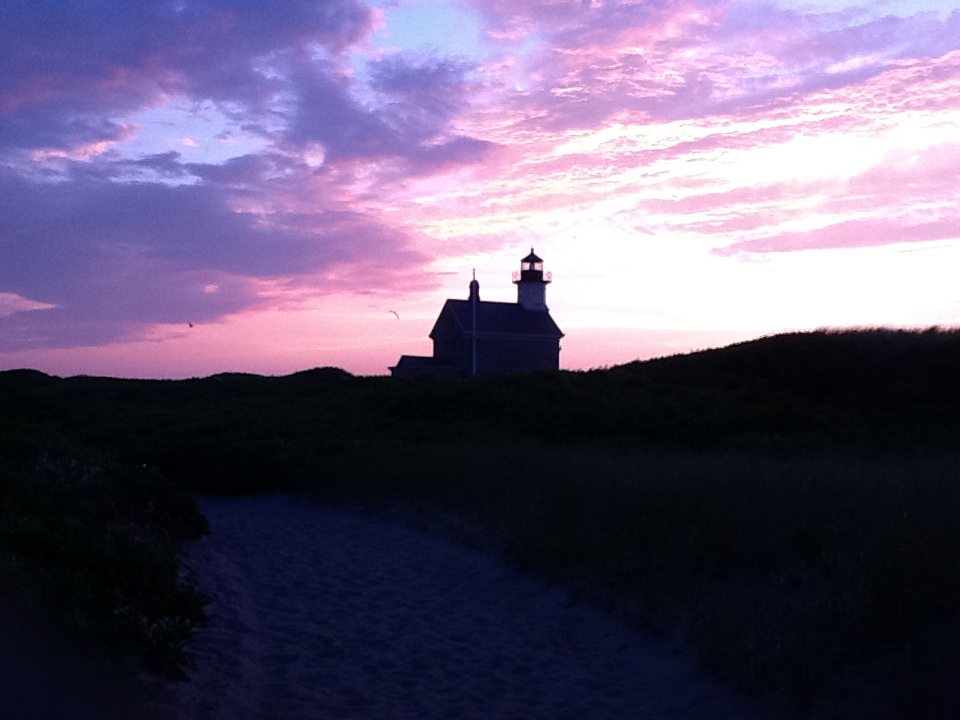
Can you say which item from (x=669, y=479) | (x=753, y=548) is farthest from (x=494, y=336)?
(x=753, y=548)

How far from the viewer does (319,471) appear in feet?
62.4

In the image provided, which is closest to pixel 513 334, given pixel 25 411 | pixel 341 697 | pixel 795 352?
pixel 795 352

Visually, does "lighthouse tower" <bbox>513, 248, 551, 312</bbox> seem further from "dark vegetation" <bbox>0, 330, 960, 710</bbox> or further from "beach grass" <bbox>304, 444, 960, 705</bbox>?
"beach grass" <bbox>304, 444, 960, 705</bbox>

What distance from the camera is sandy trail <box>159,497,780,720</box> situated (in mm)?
6625

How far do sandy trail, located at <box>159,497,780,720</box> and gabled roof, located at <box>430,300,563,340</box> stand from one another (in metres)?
42.8

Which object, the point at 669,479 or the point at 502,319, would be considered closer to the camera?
the point at 669,479

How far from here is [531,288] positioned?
59.6m

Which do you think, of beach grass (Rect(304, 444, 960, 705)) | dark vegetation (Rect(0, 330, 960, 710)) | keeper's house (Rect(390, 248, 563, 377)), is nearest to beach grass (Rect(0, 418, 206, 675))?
dark vegetation (Rect(0, 330, 960, 710))

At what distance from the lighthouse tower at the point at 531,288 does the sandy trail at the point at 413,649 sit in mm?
47360

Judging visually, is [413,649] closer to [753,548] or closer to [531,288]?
[753,548]

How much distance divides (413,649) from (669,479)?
14.8 feet

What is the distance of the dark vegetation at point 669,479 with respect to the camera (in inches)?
256

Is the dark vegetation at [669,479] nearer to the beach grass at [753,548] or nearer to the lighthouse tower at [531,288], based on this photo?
the beach grass at [753,548]

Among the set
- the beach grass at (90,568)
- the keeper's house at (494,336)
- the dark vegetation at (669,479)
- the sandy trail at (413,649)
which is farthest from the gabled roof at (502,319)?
the beach grass at (90,568)
